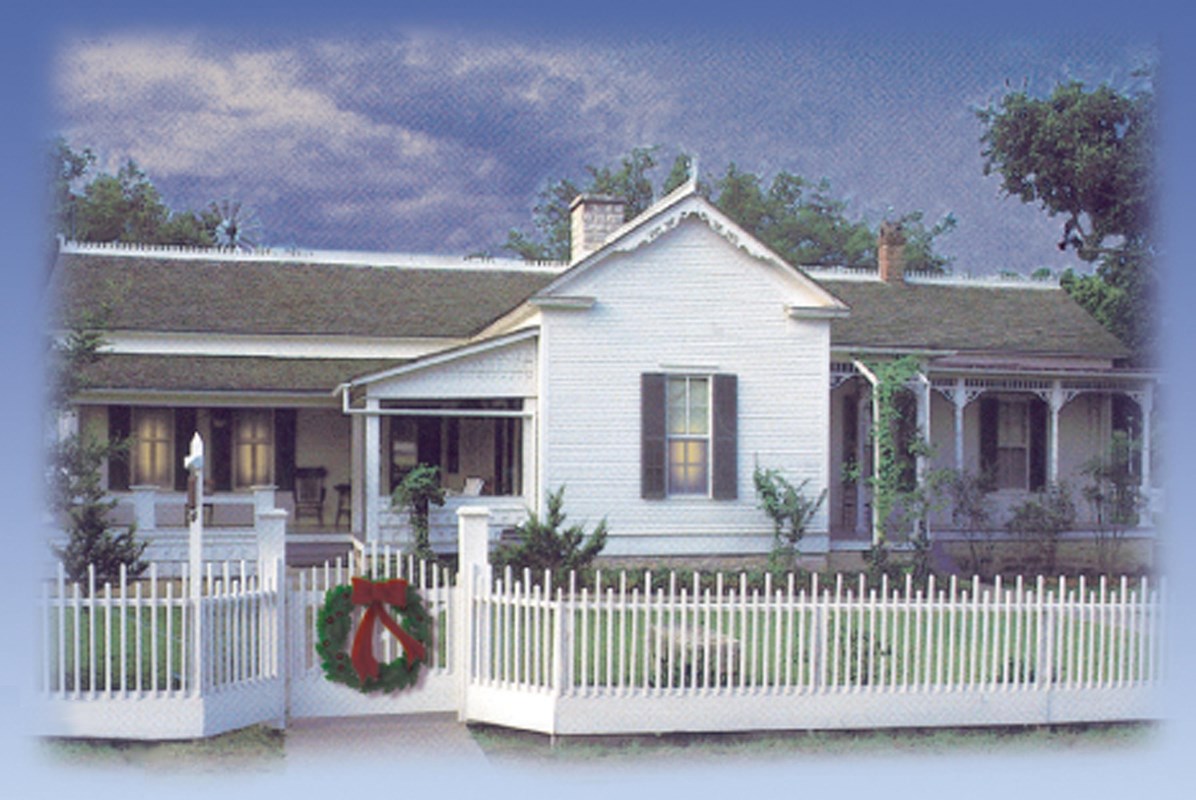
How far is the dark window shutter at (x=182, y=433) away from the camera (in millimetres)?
18672

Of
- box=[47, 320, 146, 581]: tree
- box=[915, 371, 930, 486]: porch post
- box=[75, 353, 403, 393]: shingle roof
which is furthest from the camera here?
box=[915, 371, 930, 486]: porch post

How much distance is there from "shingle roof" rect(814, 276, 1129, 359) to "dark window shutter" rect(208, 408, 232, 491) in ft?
29.9

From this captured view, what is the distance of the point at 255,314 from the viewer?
1892cm

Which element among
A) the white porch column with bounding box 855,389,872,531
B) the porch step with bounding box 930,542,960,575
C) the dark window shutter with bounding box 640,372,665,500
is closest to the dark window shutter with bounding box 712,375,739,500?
the dark window shutter with bounding box 640,372,665,500

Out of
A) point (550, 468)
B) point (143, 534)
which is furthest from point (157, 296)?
point (550, 468)

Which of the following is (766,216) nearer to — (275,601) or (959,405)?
(959,405)

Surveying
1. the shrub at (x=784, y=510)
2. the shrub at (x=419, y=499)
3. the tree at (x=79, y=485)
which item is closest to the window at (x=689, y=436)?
the shrub at (x=784, y=510)

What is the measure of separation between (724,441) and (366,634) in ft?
26.1

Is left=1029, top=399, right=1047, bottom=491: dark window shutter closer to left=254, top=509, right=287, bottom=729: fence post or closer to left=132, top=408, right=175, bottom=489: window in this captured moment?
left=132, top=408, right=175, bottom=489: window

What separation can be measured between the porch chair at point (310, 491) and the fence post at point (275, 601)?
9929 mm

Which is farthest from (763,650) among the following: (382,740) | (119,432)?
(119,432)

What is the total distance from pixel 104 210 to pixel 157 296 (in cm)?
145

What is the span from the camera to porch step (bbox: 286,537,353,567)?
635 inches

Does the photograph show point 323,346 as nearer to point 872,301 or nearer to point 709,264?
point 709,264
